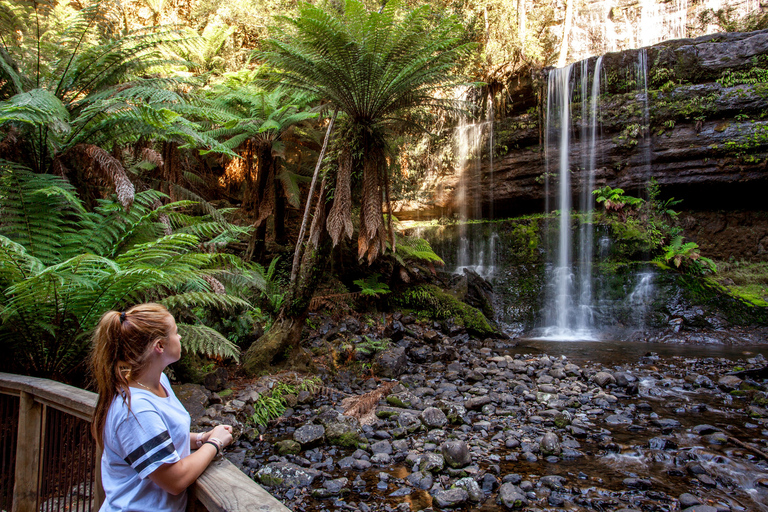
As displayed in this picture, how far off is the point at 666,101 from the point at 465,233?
532 centimetres

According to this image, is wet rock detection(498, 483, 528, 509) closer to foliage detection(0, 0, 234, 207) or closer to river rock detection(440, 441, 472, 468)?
river rock detection(440, 441, 472, 468)

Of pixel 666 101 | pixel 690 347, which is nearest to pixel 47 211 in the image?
pixel 690 347

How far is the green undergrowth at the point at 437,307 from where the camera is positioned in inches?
261

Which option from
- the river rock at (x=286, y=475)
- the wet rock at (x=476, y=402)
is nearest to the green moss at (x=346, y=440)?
the river rock at (x=286, y=475)

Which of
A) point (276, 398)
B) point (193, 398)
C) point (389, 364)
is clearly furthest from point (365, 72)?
point (193, 398)

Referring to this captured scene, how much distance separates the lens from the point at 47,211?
2.61 meters

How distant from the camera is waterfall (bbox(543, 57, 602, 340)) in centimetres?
816

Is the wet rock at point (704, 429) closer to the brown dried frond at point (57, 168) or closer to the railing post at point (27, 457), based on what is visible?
the railing post at point (27, 457)

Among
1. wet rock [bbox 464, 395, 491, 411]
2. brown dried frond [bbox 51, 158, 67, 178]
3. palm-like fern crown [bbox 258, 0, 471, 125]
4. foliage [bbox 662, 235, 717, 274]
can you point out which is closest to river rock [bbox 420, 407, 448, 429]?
wet rock [bbox 464, 395, 491, 411]

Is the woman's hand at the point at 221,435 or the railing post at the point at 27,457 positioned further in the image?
the railing post at the point at 27,457

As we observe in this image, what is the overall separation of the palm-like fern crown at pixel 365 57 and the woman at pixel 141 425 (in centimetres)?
344

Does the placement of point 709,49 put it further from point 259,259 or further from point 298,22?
point 259,259

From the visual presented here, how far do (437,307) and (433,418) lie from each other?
10.9 ft

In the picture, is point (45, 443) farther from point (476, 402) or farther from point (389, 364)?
Result: point (389, 364)
